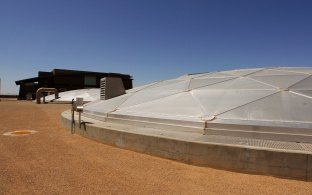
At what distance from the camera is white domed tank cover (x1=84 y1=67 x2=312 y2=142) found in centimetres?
984

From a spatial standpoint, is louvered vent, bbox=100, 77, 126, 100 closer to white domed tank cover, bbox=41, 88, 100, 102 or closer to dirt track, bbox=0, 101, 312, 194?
dirt track, bbox=0, 101, 312, 194

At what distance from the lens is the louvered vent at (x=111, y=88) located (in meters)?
18.7

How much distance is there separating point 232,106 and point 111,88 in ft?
32.1

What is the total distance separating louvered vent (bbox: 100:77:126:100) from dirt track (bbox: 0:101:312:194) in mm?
8070

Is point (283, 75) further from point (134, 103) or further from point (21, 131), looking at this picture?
point (21, 131)

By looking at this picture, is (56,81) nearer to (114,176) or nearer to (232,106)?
(232,106)

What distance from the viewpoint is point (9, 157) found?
9.90 m

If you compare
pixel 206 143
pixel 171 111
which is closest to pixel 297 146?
pixel 206 143

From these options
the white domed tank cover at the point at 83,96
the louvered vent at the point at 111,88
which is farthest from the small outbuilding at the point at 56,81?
the louvered vent at the point at 111,88

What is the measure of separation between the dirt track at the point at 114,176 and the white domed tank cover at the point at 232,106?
216 centimetres

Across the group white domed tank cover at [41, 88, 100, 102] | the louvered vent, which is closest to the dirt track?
the louvered vent

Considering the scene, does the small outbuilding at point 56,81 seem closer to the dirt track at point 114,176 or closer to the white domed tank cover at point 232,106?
the white domed tank cover at point 232,106

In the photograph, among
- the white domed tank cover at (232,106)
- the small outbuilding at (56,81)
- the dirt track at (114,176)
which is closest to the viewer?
the dirt track at (114,176)

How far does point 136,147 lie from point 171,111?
2595mm
